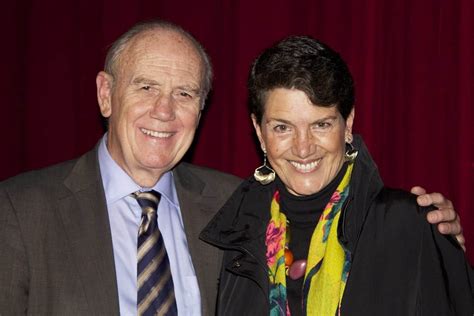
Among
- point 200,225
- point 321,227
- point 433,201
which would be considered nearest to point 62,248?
point 200,225

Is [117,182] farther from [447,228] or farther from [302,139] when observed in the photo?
[447,228]

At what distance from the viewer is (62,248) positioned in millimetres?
2328

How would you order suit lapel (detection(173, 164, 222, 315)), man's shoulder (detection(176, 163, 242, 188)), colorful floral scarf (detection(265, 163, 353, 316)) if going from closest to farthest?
colorful floral scarf (detection(265, 163, 353, 316)), suit lapel (detection(173, 164, 222, 315)), man's shoulder (detection(176, 163, 242, 188))

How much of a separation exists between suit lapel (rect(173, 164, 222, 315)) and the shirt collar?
0.06m

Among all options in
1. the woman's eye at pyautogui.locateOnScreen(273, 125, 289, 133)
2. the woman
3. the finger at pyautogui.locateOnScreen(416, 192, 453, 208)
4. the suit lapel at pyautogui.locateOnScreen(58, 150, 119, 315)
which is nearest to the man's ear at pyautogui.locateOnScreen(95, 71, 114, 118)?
the suit lapel at pyautogui.locateOnScreen(58, 150, 119, 315)

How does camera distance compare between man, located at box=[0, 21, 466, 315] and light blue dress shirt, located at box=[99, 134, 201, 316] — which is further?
light blue dress shirt, located at box=[99, 134, 201, 316]

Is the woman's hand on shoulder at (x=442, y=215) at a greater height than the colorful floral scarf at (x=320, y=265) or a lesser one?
greater

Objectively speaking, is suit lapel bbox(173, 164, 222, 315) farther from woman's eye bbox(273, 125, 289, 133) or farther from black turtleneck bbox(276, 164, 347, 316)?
woman's eye bbox(273, 125, 289, 133)

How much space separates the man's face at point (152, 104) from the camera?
2559 mm

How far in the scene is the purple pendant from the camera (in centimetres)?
237

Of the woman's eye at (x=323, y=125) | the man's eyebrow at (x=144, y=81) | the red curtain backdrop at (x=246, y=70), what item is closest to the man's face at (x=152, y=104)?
the man's eyebrow at (x=144, y=81)

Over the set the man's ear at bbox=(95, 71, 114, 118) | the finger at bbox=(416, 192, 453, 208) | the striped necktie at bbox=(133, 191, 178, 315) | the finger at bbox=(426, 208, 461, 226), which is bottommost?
the striped necktie at bbox=(133, 191, 178, 315)

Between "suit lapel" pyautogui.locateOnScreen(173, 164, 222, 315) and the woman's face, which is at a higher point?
the woman's face

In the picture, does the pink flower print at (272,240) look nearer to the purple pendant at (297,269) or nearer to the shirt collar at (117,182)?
the purple pendant at (297,269)
